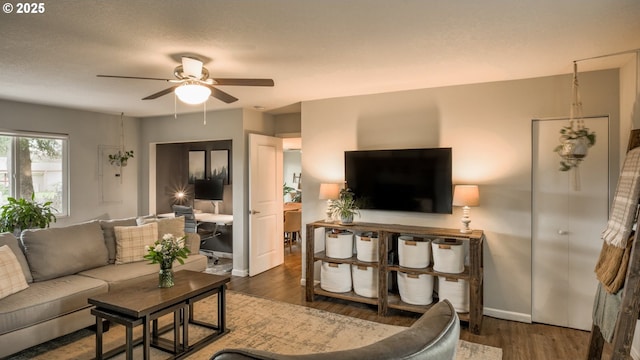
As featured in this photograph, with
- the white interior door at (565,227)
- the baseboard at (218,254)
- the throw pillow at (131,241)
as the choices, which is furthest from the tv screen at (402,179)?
the baseboard at (218,254)

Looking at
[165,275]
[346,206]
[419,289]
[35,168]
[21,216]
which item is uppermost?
[35,168]

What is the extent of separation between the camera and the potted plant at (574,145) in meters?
2.94

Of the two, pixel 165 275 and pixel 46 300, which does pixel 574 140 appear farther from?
pixel 46 300

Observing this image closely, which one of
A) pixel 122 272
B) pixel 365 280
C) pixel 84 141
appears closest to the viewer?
pixel 122 272

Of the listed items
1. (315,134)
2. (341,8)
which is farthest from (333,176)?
(341,8)

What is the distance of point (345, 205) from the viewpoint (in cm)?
404

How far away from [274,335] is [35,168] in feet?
13.6

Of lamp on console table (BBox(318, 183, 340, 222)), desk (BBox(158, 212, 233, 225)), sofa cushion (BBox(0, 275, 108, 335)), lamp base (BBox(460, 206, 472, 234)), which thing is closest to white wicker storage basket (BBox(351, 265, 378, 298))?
lamp on console table (BBox(318, 183, 340, 222))

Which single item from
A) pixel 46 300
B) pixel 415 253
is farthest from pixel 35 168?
pixel 415 253

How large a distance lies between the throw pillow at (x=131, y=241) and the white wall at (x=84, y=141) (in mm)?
1858

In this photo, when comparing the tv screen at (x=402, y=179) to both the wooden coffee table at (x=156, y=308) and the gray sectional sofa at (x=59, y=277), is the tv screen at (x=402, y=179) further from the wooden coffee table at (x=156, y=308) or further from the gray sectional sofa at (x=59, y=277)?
the gray sectional sofa at (x=59, y=277)

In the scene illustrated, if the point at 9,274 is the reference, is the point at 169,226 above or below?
above

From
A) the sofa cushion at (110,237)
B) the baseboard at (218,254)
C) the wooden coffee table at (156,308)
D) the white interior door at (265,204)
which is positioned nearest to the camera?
the wooden coffee table at (156,308)

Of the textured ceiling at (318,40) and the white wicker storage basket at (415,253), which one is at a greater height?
the textured ceiling at (318,40)
